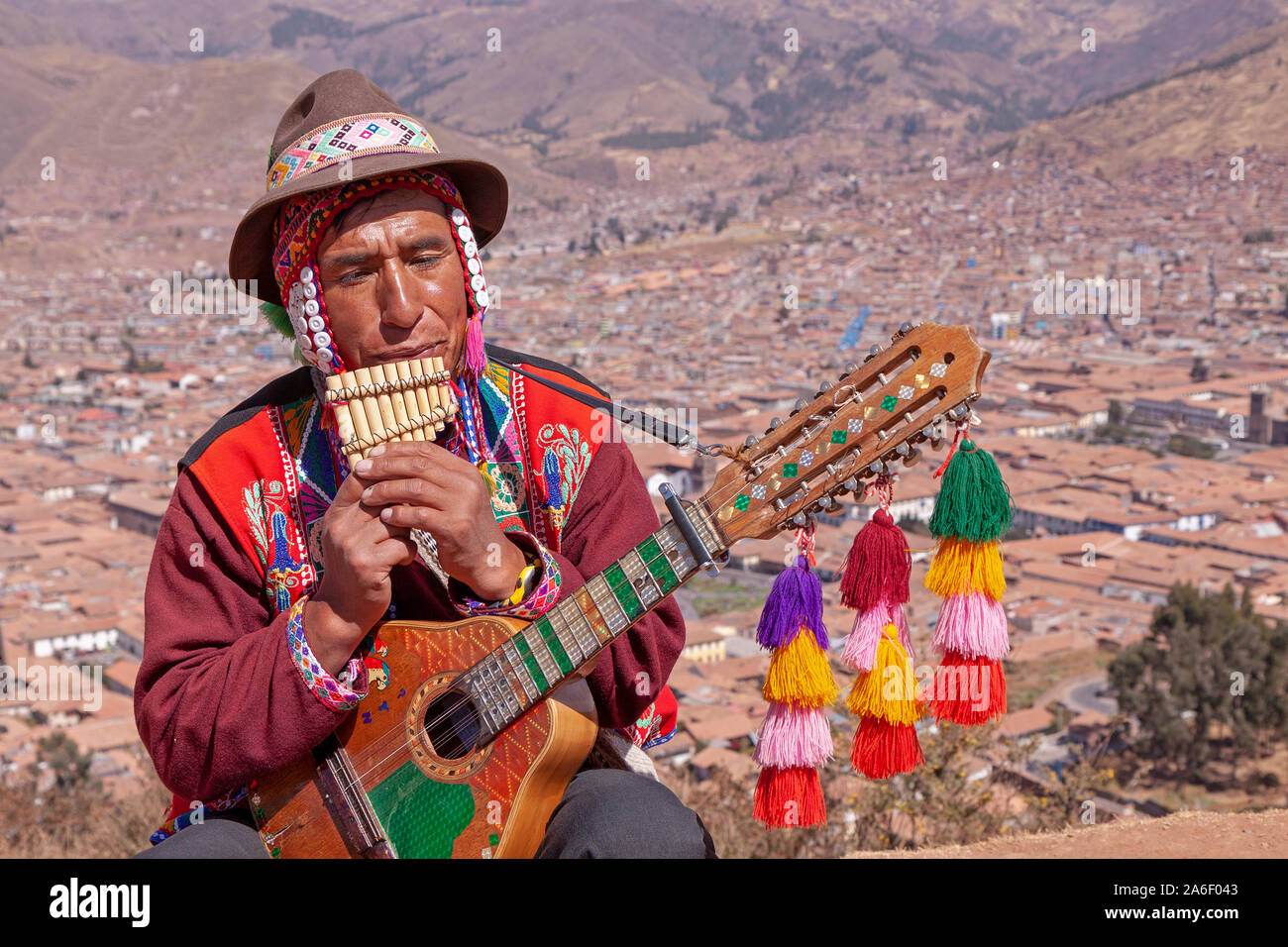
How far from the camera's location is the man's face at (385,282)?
1.62 metres

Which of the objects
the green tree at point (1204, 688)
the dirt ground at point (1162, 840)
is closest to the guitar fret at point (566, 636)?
the dirt ground at point (1162, 840)

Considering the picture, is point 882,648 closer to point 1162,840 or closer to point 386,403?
point 386,403

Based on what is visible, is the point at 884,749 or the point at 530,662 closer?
the point at 530,662

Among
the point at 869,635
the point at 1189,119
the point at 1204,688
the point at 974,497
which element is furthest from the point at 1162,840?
the point at 1189,119

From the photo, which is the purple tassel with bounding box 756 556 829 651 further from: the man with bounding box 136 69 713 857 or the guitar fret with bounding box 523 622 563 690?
the guitar fret with bounding box 523 622 563 690

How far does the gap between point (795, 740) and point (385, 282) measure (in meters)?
0.82

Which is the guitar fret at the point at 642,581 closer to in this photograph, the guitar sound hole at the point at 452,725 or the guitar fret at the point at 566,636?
the guitar fret at the point at 566,636

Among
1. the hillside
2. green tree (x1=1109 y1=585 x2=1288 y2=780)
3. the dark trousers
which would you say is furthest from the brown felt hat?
the hillside

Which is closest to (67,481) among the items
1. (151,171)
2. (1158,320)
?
(1158,320)

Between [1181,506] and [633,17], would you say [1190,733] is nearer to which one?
[1181,506]

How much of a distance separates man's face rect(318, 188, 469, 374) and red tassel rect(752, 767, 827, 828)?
0.74m

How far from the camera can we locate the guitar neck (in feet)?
4.95

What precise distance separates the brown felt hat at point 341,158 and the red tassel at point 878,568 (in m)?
0.68

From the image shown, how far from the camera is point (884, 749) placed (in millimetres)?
1713
